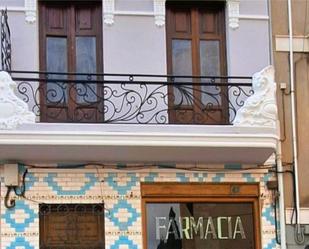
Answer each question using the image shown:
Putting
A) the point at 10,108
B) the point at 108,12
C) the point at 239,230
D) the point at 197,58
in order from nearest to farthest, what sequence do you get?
the point at 10,108 < the point at 239,230 < the point at 108,12 < the point at 197,58

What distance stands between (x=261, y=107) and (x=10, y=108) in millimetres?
3559

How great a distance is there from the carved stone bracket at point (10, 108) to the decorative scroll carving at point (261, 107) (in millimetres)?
3021

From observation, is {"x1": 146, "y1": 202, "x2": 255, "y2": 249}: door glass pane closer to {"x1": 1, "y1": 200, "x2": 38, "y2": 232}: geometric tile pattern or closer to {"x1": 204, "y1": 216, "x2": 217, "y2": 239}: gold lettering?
{"x1": 204, "y1": 216, "x2": 217, "y2": 239}: gold lettering

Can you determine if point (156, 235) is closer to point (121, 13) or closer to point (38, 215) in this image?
point (38, 215)

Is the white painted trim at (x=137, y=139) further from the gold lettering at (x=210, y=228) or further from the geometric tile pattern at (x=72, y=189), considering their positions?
the gold lettering at (x=210, y=228)

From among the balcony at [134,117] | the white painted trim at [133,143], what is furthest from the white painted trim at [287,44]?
the white painted trim at [133,143]

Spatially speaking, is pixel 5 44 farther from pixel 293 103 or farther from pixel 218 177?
pixel 293 103

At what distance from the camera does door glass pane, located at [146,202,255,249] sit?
1157 cm

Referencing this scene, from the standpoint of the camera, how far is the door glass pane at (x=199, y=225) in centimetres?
1157

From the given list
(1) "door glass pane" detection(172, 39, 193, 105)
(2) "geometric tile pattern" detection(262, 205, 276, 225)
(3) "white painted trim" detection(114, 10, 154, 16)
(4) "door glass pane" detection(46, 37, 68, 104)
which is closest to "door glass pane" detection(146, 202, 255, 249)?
(2) "geometric tile pattern" detection(262, 205, 276, 225)

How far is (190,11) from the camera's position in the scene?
12.4 metres

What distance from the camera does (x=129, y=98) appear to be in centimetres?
1167

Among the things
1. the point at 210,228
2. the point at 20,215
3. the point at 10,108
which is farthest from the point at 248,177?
the point at 10,108

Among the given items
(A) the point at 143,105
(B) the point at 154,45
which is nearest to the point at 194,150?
(A) the point at 143,105
